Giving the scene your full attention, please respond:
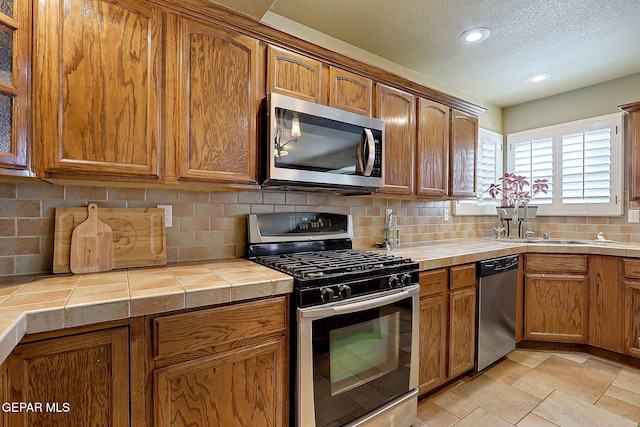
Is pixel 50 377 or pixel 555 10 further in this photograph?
pixel 555 10

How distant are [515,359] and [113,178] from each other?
3.09 meters

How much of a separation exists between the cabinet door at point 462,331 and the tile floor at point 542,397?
0.55ft

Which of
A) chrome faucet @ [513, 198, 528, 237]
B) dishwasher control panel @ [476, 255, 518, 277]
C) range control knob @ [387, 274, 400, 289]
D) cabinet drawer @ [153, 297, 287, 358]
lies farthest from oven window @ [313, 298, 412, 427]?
chrome faucet @ [513, 198, 528, 237]

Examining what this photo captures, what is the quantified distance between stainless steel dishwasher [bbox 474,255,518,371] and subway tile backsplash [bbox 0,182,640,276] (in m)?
0.67

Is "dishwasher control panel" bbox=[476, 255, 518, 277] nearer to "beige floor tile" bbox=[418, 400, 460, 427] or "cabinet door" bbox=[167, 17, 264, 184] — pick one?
"beige floor tile" bbox=[418, 400, 460, 427]

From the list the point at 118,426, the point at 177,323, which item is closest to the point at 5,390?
the point at 118,426

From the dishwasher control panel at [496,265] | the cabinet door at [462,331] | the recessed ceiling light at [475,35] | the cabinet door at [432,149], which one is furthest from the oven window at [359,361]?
the recessed ceiling light at [475,35]

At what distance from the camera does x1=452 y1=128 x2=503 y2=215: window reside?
Result: 11.0 feet

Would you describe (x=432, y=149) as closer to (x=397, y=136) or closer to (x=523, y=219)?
(x=397, y=136)

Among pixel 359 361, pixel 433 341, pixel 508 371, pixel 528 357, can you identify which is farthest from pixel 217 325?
pixel 528 357

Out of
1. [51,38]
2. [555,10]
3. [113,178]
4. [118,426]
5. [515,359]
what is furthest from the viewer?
[515,359]

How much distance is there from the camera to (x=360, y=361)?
1.53 metres

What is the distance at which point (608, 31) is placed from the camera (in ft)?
7.11

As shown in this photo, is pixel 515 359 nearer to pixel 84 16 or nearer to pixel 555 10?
pixel 555 10
